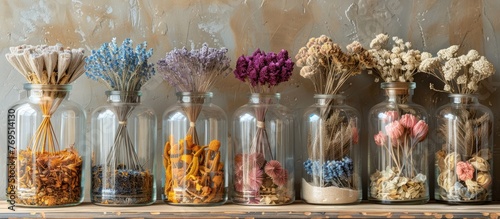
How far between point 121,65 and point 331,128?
57 cm

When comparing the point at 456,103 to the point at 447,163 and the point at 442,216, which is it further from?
the point at 442,216

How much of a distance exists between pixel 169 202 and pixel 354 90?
2.01ft

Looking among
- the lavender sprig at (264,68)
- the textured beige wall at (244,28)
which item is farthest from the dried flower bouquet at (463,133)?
the lavender sprig at (264,68)

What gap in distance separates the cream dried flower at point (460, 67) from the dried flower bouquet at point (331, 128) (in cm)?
18

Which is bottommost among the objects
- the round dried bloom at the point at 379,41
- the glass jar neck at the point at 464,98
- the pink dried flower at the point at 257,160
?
the pink dried flower at the point at 257,160

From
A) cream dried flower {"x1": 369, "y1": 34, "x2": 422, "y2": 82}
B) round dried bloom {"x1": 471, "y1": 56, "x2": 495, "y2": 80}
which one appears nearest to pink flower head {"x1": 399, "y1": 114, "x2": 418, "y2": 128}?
cream dried flower {"x1": 369, "y1": 34, "x2": 422, "y2": 82}

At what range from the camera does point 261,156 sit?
2.04 meters

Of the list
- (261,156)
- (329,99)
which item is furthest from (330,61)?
(261,156)

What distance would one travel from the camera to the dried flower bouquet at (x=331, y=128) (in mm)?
2037

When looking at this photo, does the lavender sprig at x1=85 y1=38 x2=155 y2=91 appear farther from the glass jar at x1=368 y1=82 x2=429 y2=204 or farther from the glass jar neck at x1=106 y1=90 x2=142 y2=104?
the glass jar at x1=368 y1=82 x2=429 y2=204

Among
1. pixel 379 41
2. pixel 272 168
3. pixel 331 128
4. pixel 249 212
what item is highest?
pixel 379 41

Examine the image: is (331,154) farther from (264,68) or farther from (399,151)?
(264,68)

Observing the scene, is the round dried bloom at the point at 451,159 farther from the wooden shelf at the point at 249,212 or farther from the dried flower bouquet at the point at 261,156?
the dried flower bouquet at the point at 261,156

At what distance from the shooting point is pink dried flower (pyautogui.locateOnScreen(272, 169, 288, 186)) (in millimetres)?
2029
